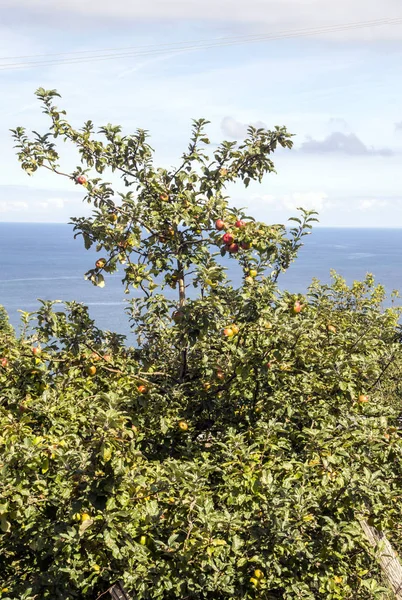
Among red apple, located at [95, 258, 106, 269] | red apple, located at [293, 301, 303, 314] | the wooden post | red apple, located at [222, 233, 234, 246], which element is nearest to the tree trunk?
red apple, located at [293, 301, 303, 314]

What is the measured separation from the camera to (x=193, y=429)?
8320mm

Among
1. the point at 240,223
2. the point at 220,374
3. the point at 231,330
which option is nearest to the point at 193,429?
the point at 220,374

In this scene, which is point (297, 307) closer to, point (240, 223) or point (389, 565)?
point (240, 223)

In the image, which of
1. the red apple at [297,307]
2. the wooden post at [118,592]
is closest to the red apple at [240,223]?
the red apple at [297,307]

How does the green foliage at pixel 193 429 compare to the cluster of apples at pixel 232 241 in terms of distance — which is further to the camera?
the cluster of apples at pixel 232 241

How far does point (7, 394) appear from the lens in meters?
7.56

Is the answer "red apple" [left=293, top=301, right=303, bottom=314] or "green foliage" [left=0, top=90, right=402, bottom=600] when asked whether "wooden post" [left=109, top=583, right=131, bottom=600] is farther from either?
"red apple" [left=293, top=301, right=303, bottom=314]

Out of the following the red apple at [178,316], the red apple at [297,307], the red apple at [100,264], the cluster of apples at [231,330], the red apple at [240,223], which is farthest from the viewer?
the red apple at [100,264]

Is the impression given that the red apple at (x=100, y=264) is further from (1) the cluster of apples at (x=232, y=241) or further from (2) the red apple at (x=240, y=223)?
(2) the red apple at (x=240, y=223)

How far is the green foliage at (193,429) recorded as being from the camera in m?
5.98

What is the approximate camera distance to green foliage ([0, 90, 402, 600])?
5.98 meters

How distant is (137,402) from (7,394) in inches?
62.6

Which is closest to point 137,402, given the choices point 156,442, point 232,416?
point 156,442

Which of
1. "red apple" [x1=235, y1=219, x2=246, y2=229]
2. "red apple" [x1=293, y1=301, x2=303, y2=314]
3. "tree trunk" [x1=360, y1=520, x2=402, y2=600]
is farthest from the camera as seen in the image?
"tree trunk" [x1=360, y1=520, x2=402, y2=600]
